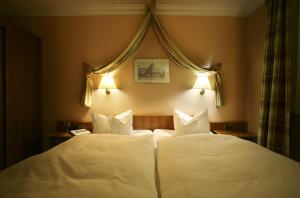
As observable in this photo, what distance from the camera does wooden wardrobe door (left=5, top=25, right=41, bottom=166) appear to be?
261 cm

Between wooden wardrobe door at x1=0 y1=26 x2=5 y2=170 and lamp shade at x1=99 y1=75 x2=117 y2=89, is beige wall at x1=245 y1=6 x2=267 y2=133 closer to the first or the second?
lamp shade at x1=99 y1=75 x2=117 y2=89

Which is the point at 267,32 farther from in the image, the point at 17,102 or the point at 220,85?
the point at 17,102

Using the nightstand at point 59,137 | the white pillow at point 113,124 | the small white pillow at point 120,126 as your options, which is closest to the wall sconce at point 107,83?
the white pillow at point 113,124

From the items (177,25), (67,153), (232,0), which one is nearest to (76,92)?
(67,153)

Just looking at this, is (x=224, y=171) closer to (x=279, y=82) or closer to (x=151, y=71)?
(x=279, y=82)

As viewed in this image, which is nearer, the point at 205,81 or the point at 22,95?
the point at 22,95

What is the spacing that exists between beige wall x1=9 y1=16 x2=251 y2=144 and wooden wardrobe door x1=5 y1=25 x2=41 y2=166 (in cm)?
21

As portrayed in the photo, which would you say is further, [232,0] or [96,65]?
[96,65]

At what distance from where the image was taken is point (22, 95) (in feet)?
9.32

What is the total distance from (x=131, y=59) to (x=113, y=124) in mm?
1228

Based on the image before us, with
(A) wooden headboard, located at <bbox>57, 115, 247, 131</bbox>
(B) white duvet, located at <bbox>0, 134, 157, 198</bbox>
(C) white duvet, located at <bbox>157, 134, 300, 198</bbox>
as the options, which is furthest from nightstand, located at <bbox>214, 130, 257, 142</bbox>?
(B) white duvet, located at <bbox>0, 134, 157, 198</bbox>

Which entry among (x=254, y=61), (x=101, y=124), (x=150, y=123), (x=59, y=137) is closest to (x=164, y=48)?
(x=150, y=123)

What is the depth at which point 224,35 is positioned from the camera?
324 centimetres

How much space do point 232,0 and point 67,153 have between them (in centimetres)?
330
